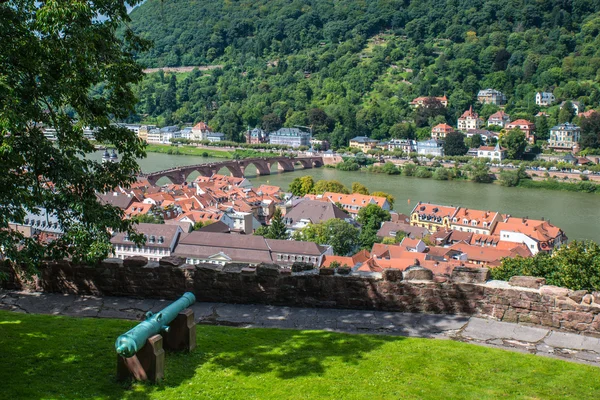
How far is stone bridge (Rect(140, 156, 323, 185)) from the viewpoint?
166 ft

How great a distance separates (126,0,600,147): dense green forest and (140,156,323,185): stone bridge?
580 inches

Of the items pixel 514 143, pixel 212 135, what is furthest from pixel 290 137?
pixel 514 143

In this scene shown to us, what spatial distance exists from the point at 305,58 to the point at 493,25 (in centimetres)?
3063

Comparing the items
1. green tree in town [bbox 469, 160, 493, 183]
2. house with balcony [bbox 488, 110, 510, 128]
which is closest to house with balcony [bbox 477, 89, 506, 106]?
house with balcony [bbox 488, 110, 510, 128]

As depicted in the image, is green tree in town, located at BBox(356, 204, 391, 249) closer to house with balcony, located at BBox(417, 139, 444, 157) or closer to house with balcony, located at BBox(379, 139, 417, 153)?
house with balcony, located at BBox(417, 139, 444, 157)

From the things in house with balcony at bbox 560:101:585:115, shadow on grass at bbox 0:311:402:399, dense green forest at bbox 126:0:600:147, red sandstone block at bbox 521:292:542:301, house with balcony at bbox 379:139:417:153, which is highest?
dense green forest at bbox 126:0:600:147

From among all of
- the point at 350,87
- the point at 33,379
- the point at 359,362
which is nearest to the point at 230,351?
the point at 359,362

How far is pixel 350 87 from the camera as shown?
306ft

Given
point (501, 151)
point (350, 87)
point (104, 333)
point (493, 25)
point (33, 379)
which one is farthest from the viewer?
point (493, 25)

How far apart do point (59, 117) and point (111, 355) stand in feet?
7.04

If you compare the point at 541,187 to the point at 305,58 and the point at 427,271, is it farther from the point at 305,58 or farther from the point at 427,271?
the point at 305,58

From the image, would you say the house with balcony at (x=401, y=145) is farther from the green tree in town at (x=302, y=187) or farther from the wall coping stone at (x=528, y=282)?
the wall coping stone at (x=528, y=282)

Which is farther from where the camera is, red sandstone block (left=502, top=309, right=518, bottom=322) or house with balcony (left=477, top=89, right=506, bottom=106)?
house with balcony (left=477, top=89, right=506, bottom=106)

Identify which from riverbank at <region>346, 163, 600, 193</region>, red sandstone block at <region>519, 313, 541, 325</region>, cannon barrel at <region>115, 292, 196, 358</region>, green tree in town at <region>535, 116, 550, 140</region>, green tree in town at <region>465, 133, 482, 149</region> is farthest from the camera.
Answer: green tree in town at <region>535, 116, 550, 140</region>
